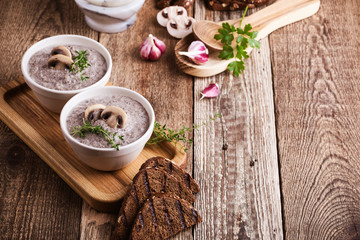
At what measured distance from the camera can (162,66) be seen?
9.99ft

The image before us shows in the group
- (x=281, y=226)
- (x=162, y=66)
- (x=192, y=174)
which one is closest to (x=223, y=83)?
(x=162, y=66)

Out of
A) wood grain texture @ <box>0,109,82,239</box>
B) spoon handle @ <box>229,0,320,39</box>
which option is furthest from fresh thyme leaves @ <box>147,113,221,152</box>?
spoon handle @ <box>229,0,320,39</box>

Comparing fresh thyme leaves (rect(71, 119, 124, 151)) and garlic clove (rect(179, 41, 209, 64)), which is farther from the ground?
fresh thyme leaves (rect(71, 119, 124, 151))

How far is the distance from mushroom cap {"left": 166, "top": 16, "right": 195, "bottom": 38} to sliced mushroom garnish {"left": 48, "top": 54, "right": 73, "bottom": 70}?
0.89 meters

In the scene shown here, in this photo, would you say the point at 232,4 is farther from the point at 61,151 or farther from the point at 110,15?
the point at 61,151

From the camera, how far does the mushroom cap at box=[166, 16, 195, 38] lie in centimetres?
317

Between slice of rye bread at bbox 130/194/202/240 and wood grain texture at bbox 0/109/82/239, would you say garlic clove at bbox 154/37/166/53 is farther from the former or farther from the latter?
slice of rye bread at bbox 130/194/202/240

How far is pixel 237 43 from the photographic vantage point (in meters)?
2.97

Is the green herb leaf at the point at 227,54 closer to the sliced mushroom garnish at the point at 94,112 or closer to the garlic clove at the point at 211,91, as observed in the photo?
the garlic clove at the point at 211,91

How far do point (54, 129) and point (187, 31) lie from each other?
3.72 feet

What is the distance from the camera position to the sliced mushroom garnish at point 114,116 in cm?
221

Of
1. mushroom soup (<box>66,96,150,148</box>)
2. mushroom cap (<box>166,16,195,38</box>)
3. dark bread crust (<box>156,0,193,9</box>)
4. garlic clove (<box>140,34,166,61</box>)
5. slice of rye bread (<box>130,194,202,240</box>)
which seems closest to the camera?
slice of rye bread (<box>130,194,202,240</box>)

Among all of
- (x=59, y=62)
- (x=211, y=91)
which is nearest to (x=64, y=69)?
(x=59, y=62)

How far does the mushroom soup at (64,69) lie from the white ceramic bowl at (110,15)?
523 mm
